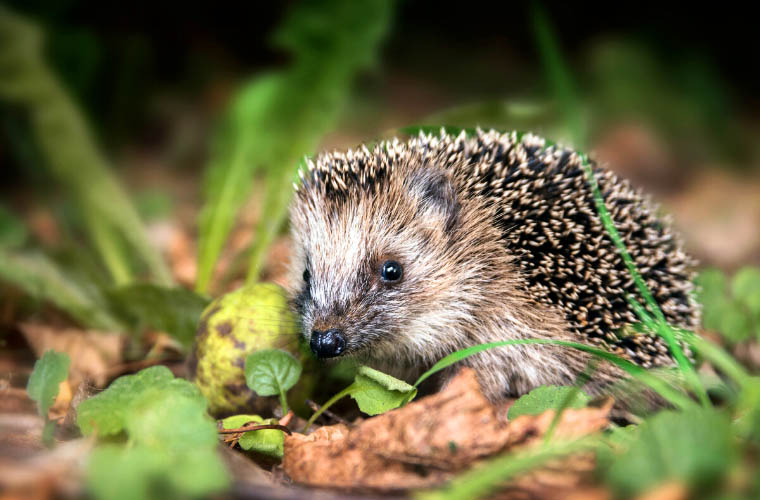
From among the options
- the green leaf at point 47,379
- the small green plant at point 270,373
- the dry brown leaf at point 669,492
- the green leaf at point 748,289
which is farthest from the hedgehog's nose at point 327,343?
the green leaf at point 748,289

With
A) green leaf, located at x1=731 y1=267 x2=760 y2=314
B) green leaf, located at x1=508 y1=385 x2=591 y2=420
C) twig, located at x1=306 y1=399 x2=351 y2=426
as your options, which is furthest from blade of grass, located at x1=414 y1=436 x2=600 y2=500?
green leaf, located at x1=731 y1=267 x2=760 y2=314

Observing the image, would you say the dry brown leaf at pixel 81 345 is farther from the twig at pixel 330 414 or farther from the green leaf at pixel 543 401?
the green leaf at pixel 543 401

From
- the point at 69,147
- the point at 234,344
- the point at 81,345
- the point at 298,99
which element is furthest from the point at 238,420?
the point at 69,147

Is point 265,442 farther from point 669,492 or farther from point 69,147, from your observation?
point 69,147

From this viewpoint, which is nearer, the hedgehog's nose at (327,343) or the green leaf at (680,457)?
the green leaf at (680,457)

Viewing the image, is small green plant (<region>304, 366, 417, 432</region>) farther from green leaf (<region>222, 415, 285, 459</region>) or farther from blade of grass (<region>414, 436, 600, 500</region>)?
blade of grass (<region>414, 436, 600, 500</region>)

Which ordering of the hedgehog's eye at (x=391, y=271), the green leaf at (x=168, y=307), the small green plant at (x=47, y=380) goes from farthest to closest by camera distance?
the green leaf at (x=168, y=307), the hedgehog's eye at (x=391, y=271), the small green plant at (x=47, y=380)
